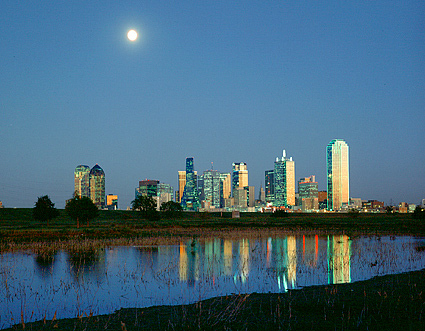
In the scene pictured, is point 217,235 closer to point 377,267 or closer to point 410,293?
point 377,267

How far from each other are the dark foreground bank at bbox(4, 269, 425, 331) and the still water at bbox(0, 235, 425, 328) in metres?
2.18

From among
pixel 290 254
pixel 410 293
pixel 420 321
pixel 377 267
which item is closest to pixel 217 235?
pixel 290 254

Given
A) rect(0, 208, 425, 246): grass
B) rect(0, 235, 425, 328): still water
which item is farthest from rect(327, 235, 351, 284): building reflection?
rect(0, 208, 425, 246): grass

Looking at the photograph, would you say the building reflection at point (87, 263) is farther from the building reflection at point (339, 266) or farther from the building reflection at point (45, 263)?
the building reflection at point (339, 266)

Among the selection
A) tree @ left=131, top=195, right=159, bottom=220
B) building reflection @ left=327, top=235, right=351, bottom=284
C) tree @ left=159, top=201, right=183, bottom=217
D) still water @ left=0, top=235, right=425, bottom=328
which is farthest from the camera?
tree @ left=159, top=201, right=183, bottom=217

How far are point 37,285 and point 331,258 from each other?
82.6 ft

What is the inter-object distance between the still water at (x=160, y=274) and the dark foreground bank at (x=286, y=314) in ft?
7.16

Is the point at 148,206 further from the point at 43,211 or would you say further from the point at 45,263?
the point at 45,263

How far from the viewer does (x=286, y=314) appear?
1836 cm

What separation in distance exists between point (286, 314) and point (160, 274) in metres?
14.7

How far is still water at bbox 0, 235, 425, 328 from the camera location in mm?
23047

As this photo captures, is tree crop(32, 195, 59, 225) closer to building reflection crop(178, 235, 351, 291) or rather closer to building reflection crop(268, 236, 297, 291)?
building reflection crop(178, 235, 351, 291)

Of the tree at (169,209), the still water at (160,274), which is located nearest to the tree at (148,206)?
the tree at (169,209)

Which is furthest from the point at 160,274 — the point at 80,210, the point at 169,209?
the point at 169,209
